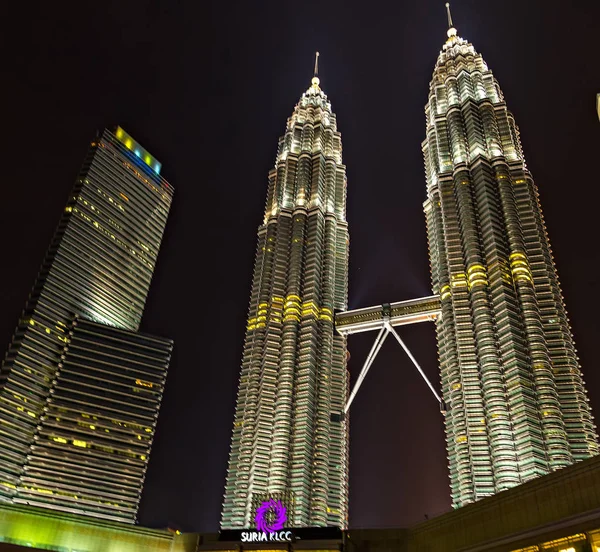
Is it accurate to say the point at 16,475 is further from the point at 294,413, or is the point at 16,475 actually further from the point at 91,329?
the point at 294,413

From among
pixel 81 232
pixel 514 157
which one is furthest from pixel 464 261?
pixel 81 232

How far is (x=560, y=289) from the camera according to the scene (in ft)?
406

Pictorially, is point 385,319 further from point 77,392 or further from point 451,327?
point 77,392

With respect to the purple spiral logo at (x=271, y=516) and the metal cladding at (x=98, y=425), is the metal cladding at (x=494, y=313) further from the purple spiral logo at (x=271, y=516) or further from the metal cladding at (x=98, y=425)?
the metal cladding at (x=98, y=425)

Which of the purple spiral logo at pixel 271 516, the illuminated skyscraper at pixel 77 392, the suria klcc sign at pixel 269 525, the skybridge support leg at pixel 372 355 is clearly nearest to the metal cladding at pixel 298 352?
the skybridge support leg at pixel 372 355

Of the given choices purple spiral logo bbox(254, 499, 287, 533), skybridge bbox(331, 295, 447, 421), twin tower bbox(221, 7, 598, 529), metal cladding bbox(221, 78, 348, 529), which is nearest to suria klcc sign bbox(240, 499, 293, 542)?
purple spiral logo bbox(254, 499, 287, 533)

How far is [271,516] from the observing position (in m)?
67.3

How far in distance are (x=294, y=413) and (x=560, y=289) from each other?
2318 inches

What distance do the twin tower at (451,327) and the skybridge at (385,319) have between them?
Result: 255 centimetres

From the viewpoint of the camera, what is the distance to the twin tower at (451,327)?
10619 cm

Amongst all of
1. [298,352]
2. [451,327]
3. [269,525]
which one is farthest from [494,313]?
[269,525]

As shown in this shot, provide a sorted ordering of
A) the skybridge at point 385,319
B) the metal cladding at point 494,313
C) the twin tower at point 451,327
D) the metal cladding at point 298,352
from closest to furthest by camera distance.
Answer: the metal cladding at point 494,313 < the twin tower at point 451,327 < the metal cladding at point 298,352 < the skybridge at point 385,319

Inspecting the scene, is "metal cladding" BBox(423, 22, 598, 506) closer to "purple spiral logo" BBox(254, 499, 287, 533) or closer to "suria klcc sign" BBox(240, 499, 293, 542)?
"purple spiral logo" BBox(254, 499, 287, 533)

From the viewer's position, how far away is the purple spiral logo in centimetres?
6581
